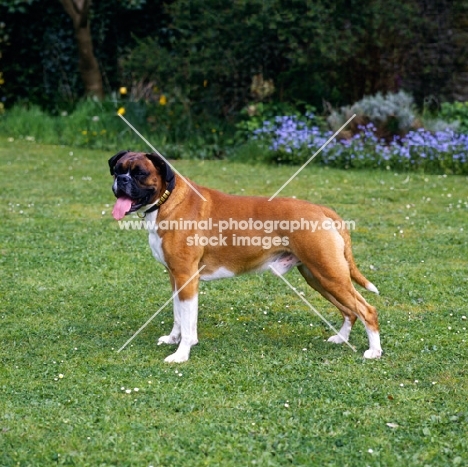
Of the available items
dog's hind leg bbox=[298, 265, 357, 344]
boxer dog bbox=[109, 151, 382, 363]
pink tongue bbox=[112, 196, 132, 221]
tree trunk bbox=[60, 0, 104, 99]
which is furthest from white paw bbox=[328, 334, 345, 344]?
tree trunk bbox=[60, 0, 104, 99]

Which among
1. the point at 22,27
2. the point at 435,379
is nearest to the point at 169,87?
the point at 22,27

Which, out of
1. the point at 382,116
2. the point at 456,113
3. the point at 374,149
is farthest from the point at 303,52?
the point at 456,113

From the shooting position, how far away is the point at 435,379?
198 inches

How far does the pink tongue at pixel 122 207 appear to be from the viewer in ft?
17.2

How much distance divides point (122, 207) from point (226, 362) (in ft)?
4.17

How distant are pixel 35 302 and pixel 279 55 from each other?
30.2ft

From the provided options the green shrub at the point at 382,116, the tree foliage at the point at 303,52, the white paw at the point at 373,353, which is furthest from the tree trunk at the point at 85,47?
the white paw at the point at 373,353

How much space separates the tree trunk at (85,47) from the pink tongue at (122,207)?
37.6 ft

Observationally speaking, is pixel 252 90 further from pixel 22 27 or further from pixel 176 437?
pixel 176 437

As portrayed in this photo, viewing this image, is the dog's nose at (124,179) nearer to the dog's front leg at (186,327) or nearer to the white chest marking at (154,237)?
the white chest marking at (154,237)

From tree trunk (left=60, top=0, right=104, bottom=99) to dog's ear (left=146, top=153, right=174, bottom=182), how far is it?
448 inches

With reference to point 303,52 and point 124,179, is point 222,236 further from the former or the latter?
point 303,52

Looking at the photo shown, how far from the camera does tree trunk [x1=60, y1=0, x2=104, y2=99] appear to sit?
15.8m

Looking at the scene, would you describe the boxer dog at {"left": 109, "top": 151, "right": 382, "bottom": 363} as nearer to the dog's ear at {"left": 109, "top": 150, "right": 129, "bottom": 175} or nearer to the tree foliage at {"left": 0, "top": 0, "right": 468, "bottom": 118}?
the dog's ear at {"left": 109, "top": 150, "right": 129, "bottom": 175}
